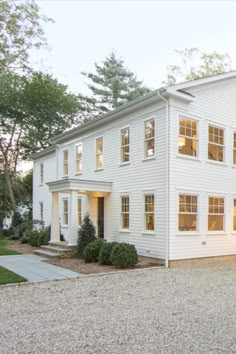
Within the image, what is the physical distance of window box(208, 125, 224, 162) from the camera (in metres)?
14.2

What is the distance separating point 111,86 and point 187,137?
24119 mm

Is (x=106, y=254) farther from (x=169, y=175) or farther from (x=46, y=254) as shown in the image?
(x=46, y=254)

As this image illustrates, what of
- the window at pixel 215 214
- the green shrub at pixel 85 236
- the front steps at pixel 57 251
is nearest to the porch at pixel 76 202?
the front steps at pixel 57 251

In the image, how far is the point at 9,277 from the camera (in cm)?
988

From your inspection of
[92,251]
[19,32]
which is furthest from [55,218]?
[19,32]

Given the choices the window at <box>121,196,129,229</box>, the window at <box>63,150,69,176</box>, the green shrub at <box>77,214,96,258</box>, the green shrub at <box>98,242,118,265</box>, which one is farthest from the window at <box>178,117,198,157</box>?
the window at <box>63,150,69,176</box>

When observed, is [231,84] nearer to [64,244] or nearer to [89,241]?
[89,241]

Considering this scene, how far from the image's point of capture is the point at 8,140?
31875mm

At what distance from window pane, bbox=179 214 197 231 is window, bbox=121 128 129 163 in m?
3.53

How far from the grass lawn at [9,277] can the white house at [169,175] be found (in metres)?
4.65

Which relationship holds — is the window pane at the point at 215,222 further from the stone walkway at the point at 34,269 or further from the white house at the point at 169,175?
the stone walkway at the point at 34,269

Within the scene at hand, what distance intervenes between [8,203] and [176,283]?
75.2 ft

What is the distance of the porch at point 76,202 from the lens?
14866mm

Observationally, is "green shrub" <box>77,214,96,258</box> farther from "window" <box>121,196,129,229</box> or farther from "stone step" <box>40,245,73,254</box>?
"window" <box>121,196,129,229</box>
